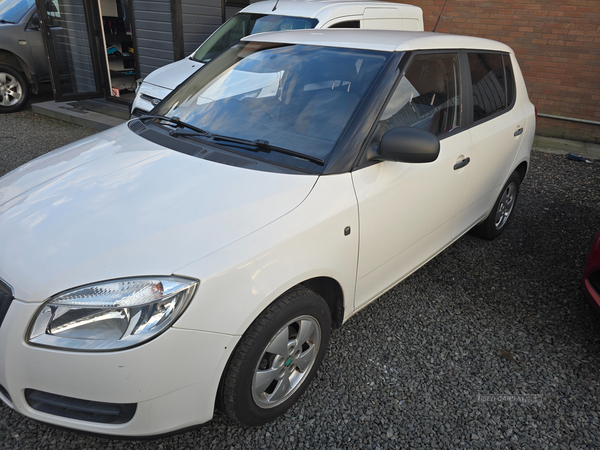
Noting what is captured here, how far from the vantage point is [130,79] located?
9859 millimetres

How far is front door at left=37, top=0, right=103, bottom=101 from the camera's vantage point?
25.4 feet

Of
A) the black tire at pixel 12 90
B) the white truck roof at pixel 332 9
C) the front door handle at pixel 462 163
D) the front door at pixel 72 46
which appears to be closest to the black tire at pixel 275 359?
the front door handle at pixel 462 163

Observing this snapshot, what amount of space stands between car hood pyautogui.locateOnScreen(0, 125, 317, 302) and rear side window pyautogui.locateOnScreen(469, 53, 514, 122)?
171 centimetres

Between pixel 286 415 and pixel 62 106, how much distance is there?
8089 mm

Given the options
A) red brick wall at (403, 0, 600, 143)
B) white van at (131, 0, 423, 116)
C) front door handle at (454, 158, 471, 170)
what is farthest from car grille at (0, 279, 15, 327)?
red brick wall at (403, 0, 600, 143)

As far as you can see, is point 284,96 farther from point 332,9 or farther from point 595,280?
point 332,9

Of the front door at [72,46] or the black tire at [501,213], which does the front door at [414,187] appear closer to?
the black tire at [501,213]

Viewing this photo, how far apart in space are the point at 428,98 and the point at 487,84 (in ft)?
2.95

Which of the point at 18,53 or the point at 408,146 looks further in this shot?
the point at 18,53

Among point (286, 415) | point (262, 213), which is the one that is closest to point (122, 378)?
point (262, 213)

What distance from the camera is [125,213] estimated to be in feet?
6.15

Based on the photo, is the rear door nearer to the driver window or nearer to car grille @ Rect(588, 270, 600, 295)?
the driver window

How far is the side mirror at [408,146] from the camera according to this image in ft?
7.04

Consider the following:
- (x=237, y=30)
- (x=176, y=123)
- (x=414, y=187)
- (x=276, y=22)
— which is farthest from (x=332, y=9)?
(x=414, y=187)
